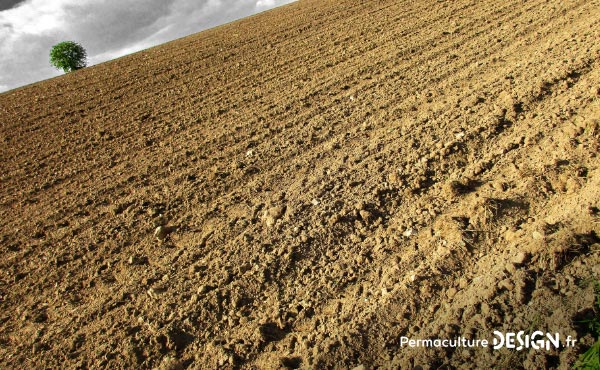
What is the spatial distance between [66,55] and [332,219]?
118 feet

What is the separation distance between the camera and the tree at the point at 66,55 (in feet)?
105

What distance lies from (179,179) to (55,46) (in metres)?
34.2

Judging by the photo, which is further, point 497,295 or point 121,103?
point 121,103

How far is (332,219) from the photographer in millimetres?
3865

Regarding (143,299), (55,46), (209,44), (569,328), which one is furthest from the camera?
(55,46)

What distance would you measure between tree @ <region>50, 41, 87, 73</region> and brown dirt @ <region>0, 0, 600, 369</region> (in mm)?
29178

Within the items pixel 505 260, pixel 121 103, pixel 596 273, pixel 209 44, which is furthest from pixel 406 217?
pixel 209 44

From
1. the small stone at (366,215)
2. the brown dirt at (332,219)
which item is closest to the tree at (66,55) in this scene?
→ the brown dirt at (332,219)

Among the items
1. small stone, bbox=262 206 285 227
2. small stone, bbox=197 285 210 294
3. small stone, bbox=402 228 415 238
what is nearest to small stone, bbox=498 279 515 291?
small stone, bbox=402 228 415 238

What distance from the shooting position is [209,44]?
1352 centimetres

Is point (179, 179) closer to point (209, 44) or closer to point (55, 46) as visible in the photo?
point (209, 44)

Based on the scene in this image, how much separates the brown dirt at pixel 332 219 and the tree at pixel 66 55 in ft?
95.7

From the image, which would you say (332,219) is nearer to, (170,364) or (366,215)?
(366,215)

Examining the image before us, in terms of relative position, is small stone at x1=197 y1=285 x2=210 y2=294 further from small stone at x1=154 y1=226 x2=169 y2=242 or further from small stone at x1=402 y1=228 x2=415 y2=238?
small stone at x1=402 y1=228 x2=415 y2=238
